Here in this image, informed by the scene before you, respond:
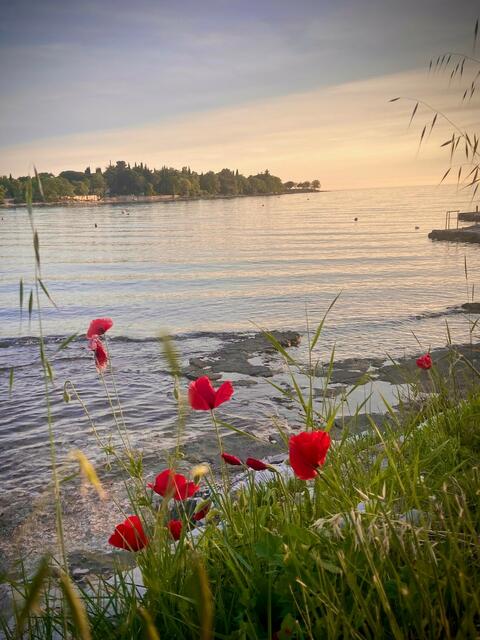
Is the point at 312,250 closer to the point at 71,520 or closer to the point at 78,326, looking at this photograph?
the point at 78,326

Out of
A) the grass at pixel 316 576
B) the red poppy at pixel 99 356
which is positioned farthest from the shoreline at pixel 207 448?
the red poppy at pixel 99 356

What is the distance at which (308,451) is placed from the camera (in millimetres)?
1492

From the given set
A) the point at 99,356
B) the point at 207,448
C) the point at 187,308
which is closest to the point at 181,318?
the point at 187,308

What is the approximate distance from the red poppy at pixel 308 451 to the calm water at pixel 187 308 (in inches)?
18.8

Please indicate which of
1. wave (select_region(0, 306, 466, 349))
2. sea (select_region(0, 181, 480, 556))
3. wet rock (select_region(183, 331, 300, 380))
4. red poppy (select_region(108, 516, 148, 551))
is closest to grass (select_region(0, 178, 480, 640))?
red poppy (select_region(108, 516, 148, 551))

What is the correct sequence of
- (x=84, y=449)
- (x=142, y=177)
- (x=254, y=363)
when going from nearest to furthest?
1. (x=84, y=449)
2. (x=254, y=363)
3. (x=142, y=177)

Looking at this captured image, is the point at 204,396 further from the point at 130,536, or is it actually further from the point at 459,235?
the point at 459,235

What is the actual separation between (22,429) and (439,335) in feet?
28.6

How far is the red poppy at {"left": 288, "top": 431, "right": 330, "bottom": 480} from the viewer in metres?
1.49

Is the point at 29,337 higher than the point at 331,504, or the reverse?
the point at 331,504

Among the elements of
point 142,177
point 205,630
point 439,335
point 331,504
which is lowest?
point 439,335

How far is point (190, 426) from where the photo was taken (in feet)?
22.3

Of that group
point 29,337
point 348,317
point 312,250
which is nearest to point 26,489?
point 29,337

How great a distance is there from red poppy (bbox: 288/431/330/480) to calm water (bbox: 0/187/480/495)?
479mm
